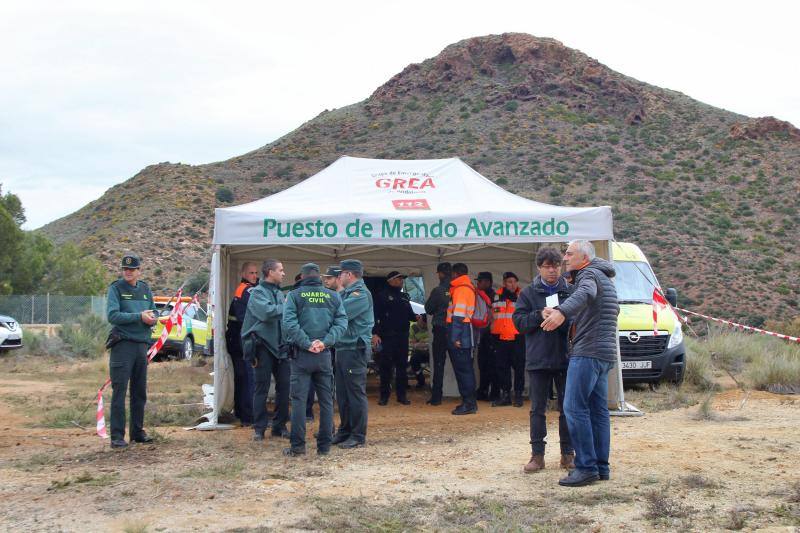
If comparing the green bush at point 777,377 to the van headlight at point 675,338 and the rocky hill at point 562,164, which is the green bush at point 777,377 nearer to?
the van headlight at point 675,338

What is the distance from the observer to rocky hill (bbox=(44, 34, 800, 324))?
1490 inches

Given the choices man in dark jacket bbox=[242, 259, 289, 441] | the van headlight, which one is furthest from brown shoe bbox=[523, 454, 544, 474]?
the van headlight

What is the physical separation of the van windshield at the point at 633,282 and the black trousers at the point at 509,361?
263 centimetres

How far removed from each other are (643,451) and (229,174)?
1791 inches

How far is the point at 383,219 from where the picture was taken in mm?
10227

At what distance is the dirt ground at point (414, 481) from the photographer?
18.2ft

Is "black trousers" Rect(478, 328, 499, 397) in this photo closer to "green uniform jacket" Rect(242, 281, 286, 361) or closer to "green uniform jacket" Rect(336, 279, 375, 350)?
"green uniform jacket" Rect(336, 279, 375, 350)

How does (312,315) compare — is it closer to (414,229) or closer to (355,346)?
(355,346)

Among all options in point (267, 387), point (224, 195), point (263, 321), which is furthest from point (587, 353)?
point (224, 195)

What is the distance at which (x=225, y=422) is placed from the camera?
10203 millimetres

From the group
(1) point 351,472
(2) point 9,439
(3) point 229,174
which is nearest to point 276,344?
(1) point 351,472

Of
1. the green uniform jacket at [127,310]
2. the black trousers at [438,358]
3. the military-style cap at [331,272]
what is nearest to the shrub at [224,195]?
the black trousers at [438,358]

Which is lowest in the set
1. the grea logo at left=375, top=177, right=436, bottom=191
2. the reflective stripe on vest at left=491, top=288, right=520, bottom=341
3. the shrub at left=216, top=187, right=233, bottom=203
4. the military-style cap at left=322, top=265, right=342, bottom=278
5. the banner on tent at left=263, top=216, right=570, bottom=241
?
the reflective stripe on vest at left=491, top=288, right=520, bottom=341

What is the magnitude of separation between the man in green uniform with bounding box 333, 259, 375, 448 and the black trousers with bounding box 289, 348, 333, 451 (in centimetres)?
41
